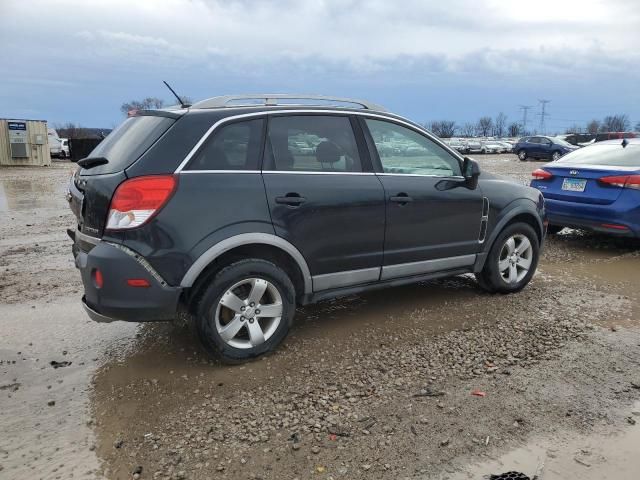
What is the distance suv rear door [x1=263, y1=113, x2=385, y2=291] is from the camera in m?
3.85

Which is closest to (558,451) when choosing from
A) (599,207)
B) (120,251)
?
(120,251)

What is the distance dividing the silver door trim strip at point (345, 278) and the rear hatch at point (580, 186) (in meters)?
4.14

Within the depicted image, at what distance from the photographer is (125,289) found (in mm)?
3400

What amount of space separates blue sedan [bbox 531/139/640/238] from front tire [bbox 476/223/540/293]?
1996 millimetres

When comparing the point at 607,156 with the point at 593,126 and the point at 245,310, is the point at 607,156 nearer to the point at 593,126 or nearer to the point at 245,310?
the point at 245,310

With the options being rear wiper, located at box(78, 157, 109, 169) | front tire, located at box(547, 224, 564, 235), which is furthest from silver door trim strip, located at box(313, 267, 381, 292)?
front tire, located at box(547, 224, 564, 235)

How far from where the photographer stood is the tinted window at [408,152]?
4434 millimetres

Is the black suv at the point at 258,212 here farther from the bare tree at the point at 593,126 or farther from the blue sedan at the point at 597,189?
the bare tree at the point at 593,126

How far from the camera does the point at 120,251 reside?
3389 millimetres

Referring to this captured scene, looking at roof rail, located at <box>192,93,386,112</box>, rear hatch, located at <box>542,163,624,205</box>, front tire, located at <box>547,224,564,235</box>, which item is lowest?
front tire, located at <box>547,224,564,235</box>

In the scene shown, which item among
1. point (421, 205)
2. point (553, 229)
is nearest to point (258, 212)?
point (421, 205)

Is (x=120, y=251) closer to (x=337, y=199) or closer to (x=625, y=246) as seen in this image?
(x=337, y=199)

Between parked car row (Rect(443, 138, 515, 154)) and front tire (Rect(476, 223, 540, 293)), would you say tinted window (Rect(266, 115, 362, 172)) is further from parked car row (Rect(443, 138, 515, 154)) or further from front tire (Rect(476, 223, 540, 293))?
parked car row (Rect(443, 138, 515, 154))

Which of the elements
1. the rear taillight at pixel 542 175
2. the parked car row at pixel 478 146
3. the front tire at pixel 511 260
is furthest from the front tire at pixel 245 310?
the parked car row at pixel 478 146
